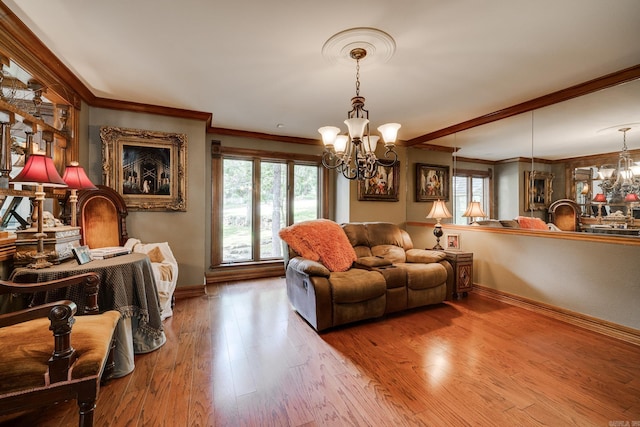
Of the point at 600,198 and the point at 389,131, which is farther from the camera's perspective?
the point at 600,198

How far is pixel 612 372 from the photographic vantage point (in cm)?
189

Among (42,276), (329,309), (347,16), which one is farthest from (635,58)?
(42,276)

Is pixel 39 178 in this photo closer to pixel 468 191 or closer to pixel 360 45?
pixel 360 45

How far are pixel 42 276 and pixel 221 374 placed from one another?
1.28 meters

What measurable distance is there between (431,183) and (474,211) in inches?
42.1

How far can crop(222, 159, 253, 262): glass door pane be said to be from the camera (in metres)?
4.40

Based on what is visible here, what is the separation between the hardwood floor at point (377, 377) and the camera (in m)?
1.49

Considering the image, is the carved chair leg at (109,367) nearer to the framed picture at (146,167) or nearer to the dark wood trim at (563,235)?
the framed picture at (146,167)

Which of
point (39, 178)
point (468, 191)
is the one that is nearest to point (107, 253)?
point (39, 178)

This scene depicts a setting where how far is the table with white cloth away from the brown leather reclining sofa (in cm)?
132

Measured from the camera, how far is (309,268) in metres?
2.56

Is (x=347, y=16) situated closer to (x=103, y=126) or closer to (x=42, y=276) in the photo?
(x=42, y=276)

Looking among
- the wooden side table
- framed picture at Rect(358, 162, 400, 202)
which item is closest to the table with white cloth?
the wooden side table

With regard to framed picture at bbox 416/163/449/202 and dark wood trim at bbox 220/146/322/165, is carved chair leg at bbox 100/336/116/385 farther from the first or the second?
framed picture at bbox 416/163/449/202
